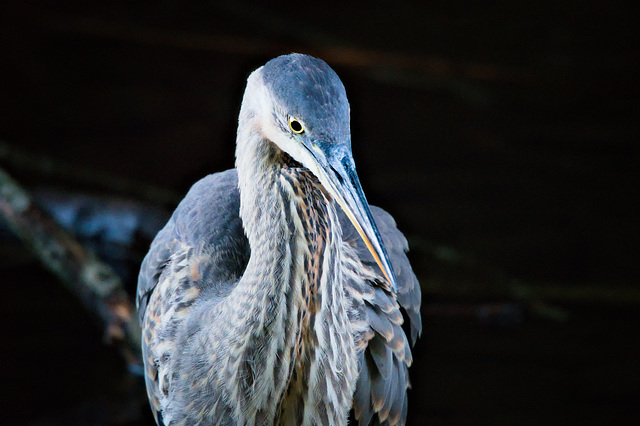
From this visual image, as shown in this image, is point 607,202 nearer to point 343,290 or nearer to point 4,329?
point 343,290

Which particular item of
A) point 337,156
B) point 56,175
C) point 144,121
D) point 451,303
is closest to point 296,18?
point 144,121

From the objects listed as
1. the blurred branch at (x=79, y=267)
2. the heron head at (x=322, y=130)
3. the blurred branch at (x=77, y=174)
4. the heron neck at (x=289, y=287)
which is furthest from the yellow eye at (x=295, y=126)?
the blurred branch at (x=77, y=174)

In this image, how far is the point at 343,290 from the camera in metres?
1.72

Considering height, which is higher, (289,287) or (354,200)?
(354,200)

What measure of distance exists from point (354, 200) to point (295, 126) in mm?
188

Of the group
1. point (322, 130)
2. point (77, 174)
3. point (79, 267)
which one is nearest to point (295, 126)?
point (322, 130)

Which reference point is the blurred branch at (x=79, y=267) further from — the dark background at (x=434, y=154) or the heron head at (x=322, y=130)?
the heron head at (x=322, y=130)

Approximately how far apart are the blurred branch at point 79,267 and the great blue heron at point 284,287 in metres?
0.31

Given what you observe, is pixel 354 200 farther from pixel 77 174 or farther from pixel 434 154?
pixel 434 154

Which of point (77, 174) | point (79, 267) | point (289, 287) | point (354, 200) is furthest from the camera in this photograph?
point (77, 174)

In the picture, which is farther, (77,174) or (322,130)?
(77,174)

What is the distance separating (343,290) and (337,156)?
1.36ft

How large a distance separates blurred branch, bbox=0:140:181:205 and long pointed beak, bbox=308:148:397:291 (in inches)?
93.2

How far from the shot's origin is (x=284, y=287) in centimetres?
155
